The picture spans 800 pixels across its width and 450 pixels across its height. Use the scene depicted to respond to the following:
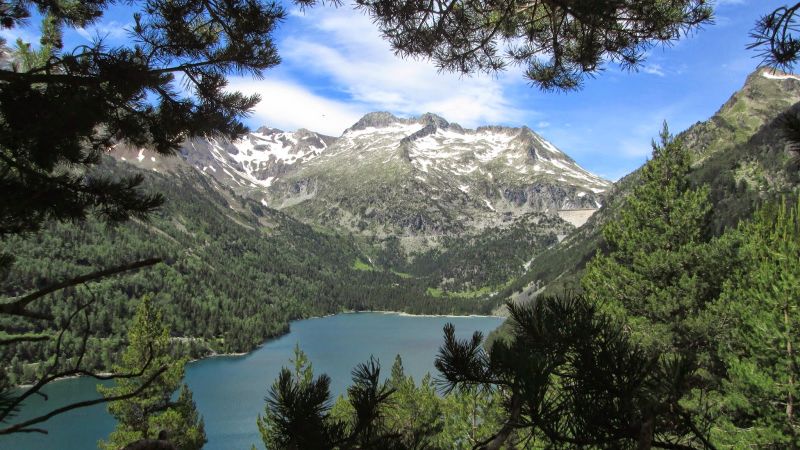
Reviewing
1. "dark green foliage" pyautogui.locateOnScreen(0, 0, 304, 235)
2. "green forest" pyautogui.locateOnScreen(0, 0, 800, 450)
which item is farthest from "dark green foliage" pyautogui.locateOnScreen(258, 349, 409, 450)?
"dark green foliage" pyautogui.locateOnScreen(0, 0, 304, 235)

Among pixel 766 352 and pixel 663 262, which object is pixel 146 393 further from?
pixel 766 352

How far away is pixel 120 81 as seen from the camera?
486 cm

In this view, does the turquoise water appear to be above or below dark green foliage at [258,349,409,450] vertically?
below

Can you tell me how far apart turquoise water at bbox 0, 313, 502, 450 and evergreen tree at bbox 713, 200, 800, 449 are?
698cm

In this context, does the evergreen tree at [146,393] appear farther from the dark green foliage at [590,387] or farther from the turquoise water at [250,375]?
the dark green foliage at [590,387]

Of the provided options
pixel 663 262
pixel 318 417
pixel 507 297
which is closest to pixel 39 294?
pixel 318 417

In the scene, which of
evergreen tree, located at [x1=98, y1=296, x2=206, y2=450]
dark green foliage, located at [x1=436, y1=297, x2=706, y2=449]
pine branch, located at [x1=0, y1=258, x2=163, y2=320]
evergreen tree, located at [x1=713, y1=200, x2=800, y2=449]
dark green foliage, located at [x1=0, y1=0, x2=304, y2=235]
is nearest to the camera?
dark green foliage, located at [x1=436, y1=297, x2=706, y2=449]

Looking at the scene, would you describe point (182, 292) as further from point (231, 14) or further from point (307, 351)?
point (231, 14)

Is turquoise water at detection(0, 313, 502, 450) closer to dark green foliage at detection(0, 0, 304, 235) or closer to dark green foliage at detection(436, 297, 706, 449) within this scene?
dark green foliage at detection(436, 297, 706, 449)

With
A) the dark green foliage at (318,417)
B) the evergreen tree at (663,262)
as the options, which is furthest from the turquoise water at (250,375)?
the evergreen tree at (663,262)

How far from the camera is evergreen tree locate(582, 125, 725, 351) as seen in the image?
1312 cm

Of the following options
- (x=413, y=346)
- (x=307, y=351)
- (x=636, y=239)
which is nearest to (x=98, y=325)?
(x=307, y=351)

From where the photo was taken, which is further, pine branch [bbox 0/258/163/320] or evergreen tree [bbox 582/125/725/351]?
evergreen tree [bbox 582/125/725/351]

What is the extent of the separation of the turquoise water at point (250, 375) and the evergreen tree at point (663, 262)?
616cm
